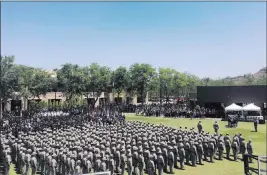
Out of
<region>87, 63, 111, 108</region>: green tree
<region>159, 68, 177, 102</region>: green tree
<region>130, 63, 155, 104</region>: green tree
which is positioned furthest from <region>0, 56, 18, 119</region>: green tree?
<region>159, 68, 177, 102</region>: green tree

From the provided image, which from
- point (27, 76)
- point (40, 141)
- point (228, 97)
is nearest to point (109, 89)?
point (27, 76)

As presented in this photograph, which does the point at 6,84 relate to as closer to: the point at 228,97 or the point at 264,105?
the point at 228,97

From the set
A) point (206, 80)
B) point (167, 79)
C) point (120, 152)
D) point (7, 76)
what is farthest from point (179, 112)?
point (206, 80)

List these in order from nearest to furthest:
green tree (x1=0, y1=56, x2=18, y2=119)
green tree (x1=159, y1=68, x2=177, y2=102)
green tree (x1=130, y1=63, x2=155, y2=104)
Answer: green tree (x1=0, y1=56, x2=18, y2=119), green tree (x1=130, y1=63, x2=155, y2=104), green tree (x1=159, y1=68, x2=177, y2=102)

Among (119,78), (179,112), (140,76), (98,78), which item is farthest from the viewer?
(140,76)

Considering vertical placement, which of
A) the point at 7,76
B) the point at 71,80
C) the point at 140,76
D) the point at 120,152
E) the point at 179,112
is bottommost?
the point at 120,152

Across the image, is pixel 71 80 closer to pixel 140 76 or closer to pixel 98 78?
pixel 98 78


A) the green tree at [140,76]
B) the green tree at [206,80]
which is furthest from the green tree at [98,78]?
the green tree at [206,80]

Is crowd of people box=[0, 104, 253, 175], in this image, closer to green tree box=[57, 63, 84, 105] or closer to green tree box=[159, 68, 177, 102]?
green tree box=[57, 63, 84, 105]

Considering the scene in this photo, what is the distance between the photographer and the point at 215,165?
49.0 ft

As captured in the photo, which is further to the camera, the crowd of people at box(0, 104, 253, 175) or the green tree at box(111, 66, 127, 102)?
the green tree at box(111, 66, 127, 102)

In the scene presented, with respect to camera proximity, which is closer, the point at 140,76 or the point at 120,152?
the point at 120,152

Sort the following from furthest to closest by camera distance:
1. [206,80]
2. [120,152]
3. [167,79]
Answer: [206,80] < [167,79] < [120,152]

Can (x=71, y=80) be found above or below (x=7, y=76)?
above
